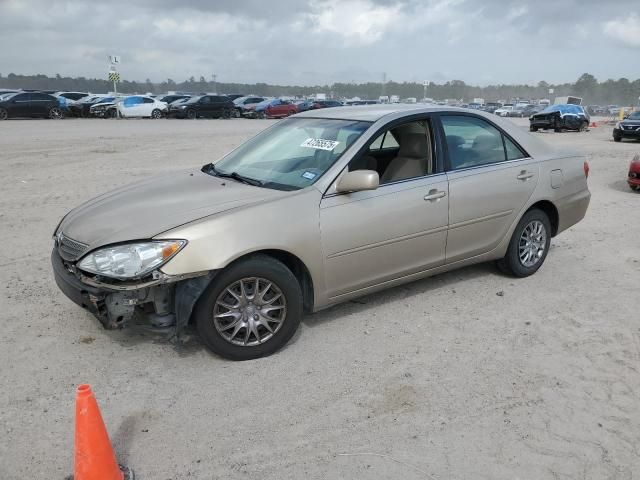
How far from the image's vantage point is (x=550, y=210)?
5.34 meters

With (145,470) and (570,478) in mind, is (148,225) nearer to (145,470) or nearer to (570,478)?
(145,470)

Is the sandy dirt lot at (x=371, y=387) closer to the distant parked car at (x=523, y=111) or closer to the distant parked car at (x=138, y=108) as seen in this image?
the distant parked car at (x=138, y=108)

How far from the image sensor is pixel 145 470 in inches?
104

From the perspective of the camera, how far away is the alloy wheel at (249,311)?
3473 mm

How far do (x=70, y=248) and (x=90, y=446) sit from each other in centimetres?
159

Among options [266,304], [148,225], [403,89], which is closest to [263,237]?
[266,304]

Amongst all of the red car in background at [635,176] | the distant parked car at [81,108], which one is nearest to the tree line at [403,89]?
the distant parked car at [81,108]

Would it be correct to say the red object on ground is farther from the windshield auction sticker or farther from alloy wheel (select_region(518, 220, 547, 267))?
alloy wheel (select_region(518, 220, 547, 267))

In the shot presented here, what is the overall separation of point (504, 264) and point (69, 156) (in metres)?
11.6

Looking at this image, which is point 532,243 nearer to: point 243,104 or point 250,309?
point 250,309

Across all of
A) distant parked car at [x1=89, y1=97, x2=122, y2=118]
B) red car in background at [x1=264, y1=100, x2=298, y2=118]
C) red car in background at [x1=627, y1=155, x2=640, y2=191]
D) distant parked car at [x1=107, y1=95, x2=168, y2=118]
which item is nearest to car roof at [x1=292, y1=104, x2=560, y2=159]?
red car in background at [x1=627, y1=155, x2=640, y2=191]

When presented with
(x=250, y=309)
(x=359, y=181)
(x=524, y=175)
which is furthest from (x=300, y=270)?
(x=524, y=175)

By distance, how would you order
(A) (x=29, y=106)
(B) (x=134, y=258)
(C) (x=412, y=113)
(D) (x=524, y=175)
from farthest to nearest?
(A) (x=29, y=106) < (D) (x=524, y=175) < (C) (x=412, y=113) < (B) (x=134, y=258)

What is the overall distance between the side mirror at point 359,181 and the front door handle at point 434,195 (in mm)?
680
